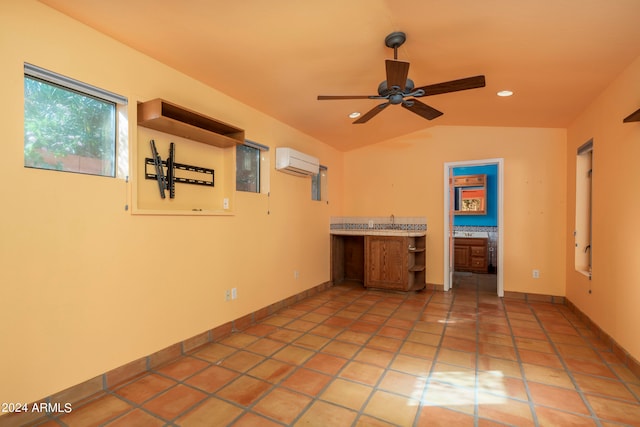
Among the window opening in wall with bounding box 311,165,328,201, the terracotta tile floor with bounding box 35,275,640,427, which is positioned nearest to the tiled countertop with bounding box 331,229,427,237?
the window opening in wall with bounding box 311,165,328,201

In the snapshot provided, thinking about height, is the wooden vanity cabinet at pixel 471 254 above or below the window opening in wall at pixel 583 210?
below

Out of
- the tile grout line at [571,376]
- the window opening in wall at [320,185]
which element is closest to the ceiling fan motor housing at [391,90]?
the tile grout line at [571,376]

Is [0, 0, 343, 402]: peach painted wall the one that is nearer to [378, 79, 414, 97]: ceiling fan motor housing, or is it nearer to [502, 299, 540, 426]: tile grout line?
[378, 79, 414, 97]: ceiling fan motor housing

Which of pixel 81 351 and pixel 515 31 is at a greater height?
pixel 515 31

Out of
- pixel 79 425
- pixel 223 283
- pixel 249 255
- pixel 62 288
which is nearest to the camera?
pixel 79 425

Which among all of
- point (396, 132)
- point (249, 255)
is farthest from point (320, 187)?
point (249, 255)

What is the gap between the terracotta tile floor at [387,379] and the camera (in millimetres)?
1896

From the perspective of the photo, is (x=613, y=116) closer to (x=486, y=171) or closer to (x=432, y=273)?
(x=432, y=273)

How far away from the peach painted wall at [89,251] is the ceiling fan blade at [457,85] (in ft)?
6.46

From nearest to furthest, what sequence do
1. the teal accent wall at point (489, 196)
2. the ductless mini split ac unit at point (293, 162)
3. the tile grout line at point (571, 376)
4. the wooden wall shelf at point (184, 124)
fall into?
the tile grout line at point (571, 376) → the wooden wall shelf at point (184, 124) → the ductless mini split ac unit at point (293, 162) → the teal accent wall at point (489, 196)

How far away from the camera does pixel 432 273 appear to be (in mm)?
5223

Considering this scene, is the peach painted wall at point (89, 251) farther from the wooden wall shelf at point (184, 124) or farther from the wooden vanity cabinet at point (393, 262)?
the wooden vanity cabinet at point (393, 262)

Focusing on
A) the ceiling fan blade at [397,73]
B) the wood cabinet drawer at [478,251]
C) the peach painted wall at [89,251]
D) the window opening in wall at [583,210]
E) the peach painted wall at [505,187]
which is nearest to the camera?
the peach painted wall at [89,251]

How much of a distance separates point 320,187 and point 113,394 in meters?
3.84
